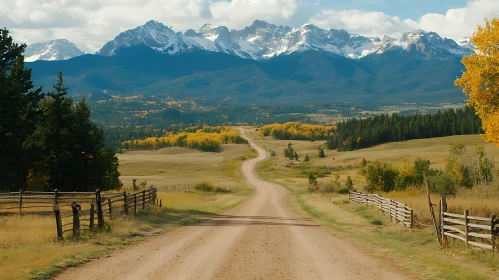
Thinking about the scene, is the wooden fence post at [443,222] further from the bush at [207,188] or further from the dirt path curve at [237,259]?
the bush at [207,188]

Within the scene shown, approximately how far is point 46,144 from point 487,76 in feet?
129

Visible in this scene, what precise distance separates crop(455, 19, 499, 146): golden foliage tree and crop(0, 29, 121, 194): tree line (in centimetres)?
3638

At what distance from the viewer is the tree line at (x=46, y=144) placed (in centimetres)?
4641

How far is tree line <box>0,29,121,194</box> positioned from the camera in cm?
4641

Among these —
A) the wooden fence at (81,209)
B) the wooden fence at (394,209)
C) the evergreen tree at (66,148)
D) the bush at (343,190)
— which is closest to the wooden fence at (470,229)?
the wooden fence at (394,209)

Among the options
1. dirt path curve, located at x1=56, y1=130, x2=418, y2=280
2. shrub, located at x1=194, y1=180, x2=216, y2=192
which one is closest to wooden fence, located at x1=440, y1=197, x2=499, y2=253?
dirt path curve, located at x1=56, y1=130, x2=418, y2=280

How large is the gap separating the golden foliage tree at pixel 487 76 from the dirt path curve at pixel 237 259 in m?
13.2

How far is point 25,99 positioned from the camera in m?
53.0

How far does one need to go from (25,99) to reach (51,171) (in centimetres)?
1002

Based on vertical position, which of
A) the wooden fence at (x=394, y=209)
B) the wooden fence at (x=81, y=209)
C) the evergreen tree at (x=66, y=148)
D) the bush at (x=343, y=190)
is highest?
the evergreen tree at (x=66, y=148)

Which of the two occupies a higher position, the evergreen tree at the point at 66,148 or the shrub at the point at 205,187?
the evergreen tree at the point at 66,148

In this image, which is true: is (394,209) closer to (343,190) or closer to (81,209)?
(81,209)

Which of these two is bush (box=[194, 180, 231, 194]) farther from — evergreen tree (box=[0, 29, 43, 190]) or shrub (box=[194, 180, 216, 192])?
evergreen tree (box=[0, 29, 43, 190])

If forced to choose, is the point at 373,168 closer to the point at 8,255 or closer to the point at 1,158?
the point at 1,158
